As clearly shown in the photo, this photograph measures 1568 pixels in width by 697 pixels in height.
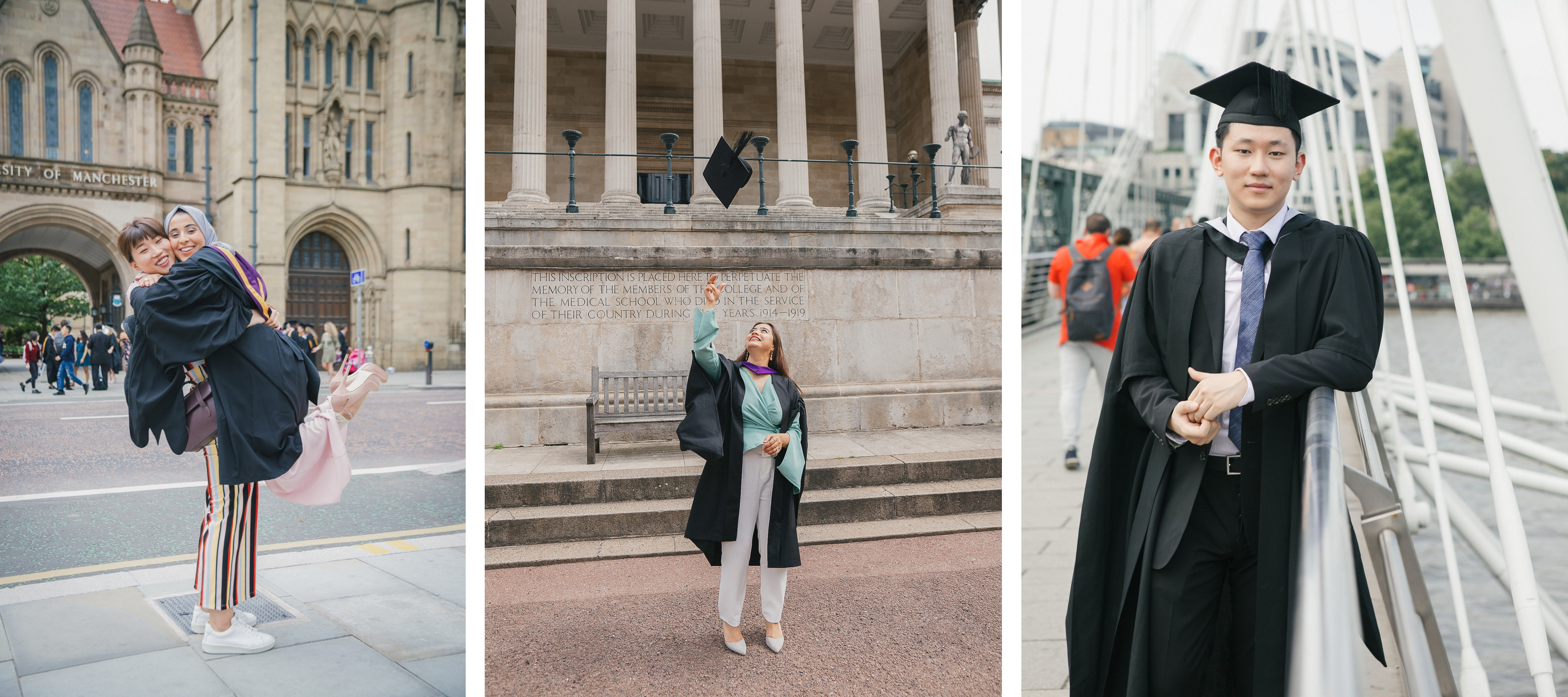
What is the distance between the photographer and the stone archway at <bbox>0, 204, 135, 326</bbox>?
8.80 ft

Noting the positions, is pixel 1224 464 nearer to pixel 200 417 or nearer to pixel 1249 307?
pixel 1249 307

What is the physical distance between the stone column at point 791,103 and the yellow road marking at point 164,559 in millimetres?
1585

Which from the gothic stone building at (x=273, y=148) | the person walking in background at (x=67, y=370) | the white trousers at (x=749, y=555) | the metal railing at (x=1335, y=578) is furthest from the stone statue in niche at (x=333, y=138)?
the metal railing at (x=1335, y=578)

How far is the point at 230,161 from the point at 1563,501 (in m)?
12.1

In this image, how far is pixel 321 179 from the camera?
3.00m

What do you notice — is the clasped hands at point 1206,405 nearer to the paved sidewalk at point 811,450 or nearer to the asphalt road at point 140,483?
the paved sidewalk at point 811,450

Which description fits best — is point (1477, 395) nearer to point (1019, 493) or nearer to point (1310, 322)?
point (1310, 322)

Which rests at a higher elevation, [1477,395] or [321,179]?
[321,179]

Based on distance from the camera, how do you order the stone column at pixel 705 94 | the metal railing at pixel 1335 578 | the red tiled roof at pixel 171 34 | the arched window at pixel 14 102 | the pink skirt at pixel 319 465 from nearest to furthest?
1. the metal railing at pixel 1335 578
2. the arched window at pixel 14 102
3. the stone column at pixel 705 94
4. the red tiled roof at pixel 171 34
5. the pink skirt at pixel 319 465

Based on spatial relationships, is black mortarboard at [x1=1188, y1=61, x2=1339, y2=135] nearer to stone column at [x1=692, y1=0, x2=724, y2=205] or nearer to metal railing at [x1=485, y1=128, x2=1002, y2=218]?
metal railing at [x1=485, y1=128, x2=1002, y2=218]

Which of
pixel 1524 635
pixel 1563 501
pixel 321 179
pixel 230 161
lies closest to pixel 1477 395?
pixel 1524 635

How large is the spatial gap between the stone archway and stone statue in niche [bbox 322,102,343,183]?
0.71 metres

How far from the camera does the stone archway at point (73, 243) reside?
2682 millimetres

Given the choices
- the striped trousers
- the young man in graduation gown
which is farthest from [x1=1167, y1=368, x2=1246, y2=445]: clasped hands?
the striped trousers
